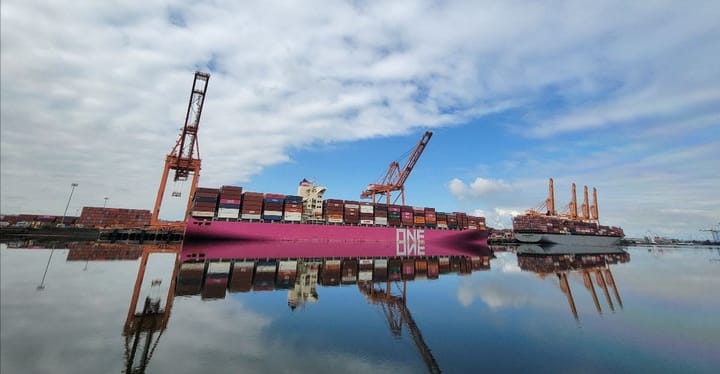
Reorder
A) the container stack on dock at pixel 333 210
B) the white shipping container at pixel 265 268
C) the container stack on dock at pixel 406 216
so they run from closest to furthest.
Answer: the white shipping container at pixel 265 268
the container stack on dock at pixel 333 210
the container stack on dock at pixel 406 216

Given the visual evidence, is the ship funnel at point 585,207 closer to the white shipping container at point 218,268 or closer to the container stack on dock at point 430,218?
the container stack on dock at point 430,218

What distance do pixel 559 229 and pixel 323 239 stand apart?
234 feet

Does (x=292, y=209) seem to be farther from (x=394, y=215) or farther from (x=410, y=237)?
(x=410, y=237)

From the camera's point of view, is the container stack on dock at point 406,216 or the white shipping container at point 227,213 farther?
the container stack on dock at point 406,216

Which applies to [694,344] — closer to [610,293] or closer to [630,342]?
[630,342]

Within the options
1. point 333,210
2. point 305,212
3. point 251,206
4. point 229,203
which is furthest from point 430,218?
point 229,203

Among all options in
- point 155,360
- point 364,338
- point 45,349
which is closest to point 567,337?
point 364,338

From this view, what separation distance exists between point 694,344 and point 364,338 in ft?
33.3

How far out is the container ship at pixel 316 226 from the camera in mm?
43281

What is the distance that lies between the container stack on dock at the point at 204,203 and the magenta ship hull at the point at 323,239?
1.32 metres

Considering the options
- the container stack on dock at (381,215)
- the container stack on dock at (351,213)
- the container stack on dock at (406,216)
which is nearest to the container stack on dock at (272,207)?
the container stack on dock at (351,213)

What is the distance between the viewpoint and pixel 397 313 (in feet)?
37.0

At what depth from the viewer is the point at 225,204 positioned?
45.4m

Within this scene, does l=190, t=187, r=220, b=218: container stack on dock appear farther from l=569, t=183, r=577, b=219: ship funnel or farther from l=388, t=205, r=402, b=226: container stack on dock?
l=569, t=183, r=577, b=219: ship funnel
